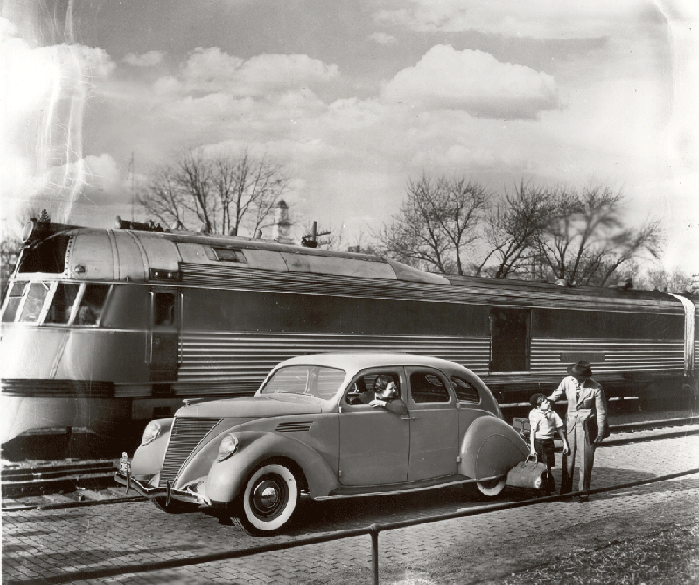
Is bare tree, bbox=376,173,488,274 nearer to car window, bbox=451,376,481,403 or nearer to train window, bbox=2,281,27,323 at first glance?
car window, bbox=451,376,481,403

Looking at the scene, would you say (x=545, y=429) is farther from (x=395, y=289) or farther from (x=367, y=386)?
(x=395, y=289)

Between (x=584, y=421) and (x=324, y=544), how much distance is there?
321 centimetres

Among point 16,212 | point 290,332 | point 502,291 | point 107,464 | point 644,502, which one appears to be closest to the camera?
point 16,212

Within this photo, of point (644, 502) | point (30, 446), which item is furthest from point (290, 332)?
point (644, 502)

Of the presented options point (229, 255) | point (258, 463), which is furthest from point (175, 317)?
point (258, 463)

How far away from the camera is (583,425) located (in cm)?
730

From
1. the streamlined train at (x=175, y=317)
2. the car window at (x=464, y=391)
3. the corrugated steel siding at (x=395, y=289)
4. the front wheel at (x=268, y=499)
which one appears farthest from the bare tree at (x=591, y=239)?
the front wheel at (x=268, y=499)

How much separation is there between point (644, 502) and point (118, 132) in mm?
5846

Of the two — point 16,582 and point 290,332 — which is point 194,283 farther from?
point 16,582

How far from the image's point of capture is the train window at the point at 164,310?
827 centimetres

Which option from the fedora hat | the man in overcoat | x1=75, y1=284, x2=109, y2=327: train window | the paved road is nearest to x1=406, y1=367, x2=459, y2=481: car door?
the paved road

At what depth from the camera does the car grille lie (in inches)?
224

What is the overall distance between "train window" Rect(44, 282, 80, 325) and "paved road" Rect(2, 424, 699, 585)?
227cm

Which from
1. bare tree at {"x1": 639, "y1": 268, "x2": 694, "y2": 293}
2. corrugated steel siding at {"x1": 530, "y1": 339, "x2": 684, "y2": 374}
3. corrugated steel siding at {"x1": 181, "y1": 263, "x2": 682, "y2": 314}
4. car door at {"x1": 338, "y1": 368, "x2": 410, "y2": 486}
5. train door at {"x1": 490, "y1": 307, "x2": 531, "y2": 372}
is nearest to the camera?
car door at {"x1": 338, "y1": 368, "x2": 410, "y2": 486}
